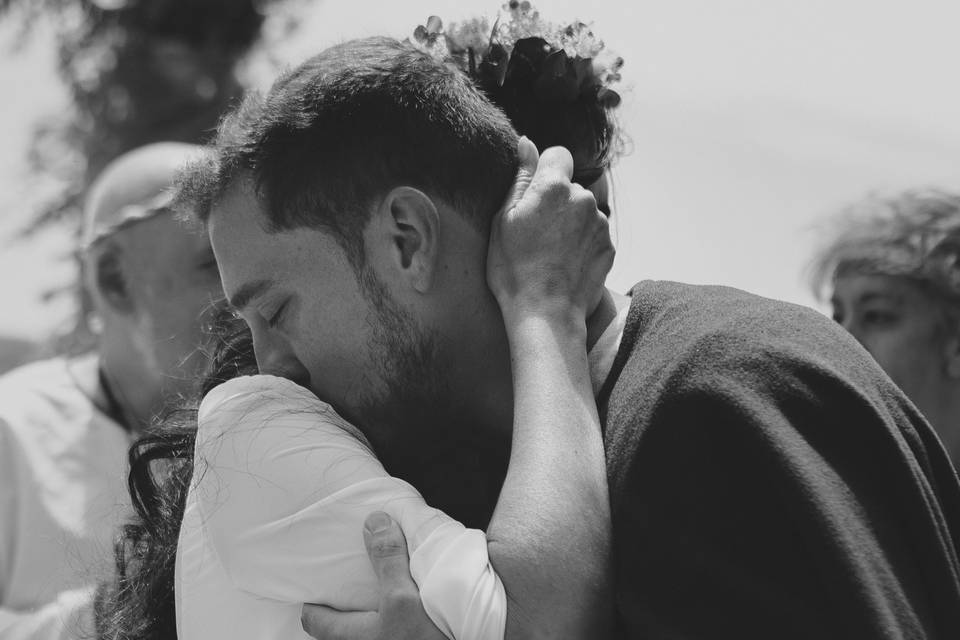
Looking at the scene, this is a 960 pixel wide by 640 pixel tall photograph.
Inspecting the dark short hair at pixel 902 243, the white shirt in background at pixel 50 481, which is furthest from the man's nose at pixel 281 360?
the dark short hair at pixel 902 243

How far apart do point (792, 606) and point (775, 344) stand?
15.4 inches

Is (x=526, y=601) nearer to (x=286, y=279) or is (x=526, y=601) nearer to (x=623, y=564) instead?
(x=623, y=564)

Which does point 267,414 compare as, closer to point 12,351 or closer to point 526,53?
point 526,53

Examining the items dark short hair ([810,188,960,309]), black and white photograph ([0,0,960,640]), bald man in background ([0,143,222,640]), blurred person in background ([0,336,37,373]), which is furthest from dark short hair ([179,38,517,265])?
blurred person in background ([0,336,37,373])

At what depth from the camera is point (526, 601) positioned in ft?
5.84

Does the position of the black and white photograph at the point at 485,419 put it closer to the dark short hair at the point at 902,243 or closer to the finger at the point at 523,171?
the finger at the point at 523,171

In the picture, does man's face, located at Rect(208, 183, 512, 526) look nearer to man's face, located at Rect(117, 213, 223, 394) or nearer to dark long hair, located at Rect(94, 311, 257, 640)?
dark long hair, located at Rect(94, 311, 257, 640)

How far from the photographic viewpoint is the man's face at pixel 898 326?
4145 millimetres

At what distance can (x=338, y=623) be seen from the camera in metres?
1.84

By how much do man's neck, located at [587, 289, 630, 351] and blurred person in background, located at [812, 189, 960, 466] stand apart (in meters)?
2.20

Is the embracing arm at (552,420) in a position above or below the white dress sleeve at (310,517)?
above

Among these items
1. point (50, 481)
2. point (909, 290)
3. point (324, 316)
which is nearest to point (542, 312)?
point (324, 316)

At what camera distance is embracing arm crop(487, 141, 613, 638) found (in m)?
1.78

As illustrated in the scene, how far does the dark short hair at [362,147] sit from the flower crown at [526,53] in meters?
0.14
